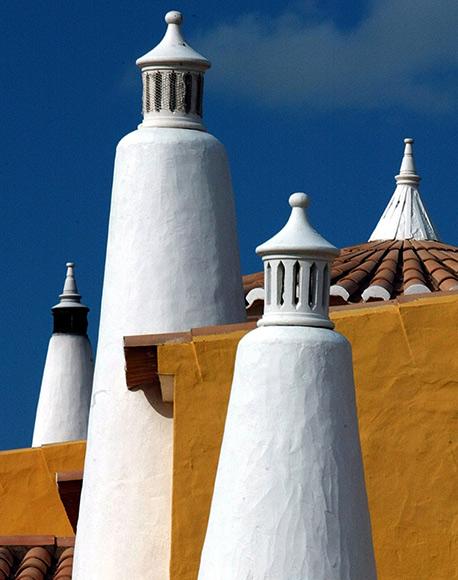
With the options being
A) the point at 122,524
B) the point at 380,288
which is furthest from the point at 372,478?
the point at 380,288

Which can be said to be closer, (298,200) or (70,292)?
(298,200)

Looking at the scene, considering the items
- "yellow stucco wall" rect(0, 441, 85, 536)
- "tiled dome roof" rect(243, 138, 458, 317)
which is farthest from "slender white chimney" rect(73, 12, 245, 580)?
"yellow stucco wall" rect(0, 441, 85, 536)

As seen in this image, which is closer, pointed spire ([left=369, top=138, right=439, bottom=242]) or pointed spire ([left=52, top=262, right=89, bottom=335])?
pointed spire ([left=369, top=138, right=439, bottom=242])

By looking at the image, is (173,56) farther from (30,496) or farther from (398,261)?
(30,496)

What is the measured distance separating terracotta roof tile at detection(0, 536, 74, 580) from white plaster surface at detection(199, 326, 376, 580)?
5475mm

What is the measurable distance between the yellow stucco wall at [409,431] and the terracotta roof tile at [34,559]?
9.46 feet

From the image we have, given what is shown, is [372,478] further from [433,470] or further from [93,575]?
[93,575]

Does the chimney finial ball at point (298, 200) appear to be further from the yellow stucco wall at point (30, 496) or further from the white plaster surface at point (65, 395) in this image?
the white plaster surface at point (65, 395)

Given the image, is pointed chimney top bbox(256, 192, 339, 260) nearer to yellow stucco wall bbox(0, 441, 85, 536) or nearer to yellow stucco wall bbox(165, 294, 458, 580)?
yellow stucco wall bbox(165, 294, 458, 580)

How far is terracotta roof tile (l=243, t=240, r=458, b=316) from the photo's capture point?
19062mm

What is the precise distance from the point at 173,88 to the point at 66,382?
29.9 feet

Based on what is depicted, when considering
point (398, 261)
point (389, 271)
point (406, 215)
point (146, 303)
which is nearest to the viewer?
point (146, 303)

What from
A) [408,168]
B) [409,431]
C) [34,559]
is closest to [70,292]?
[408,168]

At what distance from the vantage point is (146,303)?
15.5 metres
